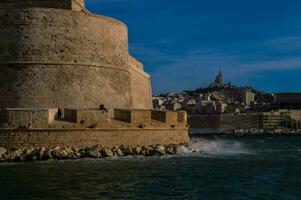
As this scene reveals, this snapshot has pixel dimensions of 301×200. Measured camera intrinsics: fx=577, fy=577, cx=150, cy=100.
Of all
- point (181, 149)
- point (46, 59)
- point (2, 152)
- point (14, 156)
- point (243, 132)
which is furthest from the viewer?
point (243, 132)

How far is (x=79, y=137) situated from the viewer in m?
17.2

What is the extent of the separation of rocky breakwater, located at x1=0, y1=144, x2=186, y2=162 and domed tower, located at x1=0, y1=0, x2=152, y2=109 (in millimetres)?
2609

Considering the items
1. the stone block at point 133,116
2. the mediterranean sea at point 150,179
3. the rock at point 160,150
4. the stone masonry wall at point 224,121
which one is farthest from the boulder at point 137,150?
the stone masonry wall at point 224,121

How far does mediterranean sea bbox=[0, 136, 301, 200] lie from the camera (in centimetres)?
1067

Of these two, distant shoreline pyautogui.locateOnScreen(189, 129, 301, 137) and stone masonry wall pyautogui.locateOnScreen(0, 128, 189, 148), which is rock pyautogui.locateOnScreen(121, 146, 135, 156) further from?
distant shoreline pyautogui.locateOnScreen(189, 129, 301, 137)

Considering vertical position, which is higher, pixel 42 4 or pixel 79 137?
pixel 42 4

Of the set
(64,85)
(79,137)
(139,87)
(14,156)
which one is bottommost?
(14,156)

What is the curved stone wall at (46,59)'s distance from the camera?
18953 mm

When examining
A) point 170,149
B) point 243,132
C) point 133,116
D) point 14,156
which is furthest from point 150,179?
point 243,132

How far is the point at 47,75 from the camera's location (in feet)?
62.6

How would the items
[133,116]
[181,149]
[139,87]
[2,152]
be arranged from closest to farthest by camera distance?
[2,152]
[133,116]
[181,149]
[139,87]

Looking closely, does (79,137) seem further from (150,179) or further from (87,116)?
(150,179)

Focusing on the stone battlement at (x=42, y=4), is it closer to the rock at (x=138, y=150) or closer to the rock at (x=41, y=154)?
the rock at (x=138, y=150)

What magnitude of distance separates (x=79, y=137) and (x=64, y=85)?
268 cm
